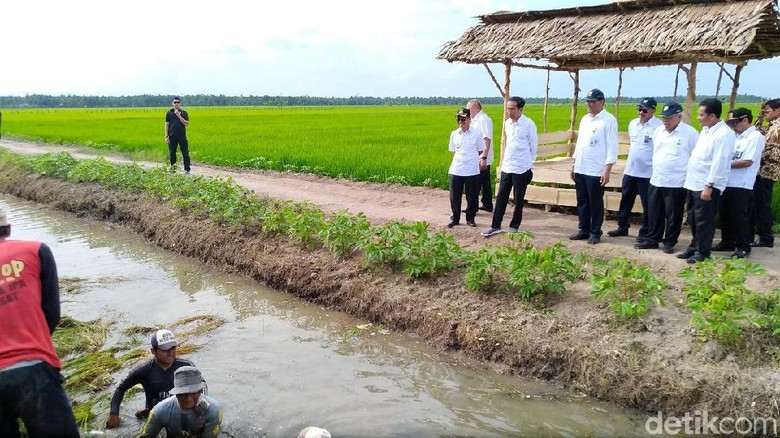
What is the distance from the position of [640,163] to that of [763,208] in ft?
4.71

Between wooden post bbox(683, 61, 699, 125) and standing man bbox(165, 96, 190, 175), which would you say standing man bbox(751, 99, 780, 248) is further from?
standing man bbox(165, 96, 190, 175)

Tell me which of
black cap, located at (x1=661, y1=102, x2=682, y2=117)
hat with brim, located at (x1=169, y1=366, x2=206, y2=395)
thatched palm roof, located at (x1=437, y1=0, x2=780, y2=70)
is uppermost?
thatched palm roof, located at (x1=437, y1=0, x2=780, y2=70)

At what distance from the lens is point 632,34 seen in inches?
301

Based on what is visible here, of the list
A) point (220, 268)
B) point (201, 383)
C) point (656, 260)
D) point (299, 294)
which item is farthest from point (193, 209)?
point (656, 260)

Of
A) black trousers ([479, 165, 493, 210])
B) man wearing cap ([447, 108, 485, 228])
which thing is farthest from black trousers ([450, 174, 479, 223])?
black trousers ([479, 165, 493, 210])

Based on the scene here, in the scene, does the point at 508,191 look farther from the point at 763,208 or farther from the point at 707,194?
the point at 763,208

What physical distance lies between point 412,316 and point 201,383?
8.76 feet

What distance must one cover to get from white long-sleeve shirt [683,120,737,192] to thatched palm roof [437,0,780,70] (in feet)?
4.66

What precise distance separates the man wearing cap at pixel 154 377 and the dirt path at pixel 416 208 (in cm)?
411

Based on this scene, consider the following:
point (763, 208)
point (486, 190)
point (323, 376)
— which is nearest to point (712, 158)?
point (763, 208)

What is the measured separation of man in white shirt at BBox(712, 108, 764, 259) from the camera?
5.82 metres

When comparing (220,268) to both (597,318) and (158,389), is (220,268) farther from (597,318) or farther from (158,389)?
(597,318)

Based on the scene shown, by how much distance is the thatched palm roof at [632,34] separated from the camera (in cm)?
668

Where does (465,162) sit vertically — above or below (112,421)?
above
